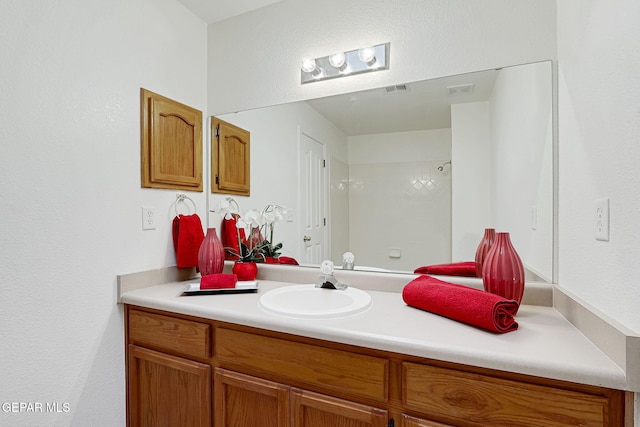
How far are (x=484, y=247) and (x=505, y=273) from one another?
0.29 meters

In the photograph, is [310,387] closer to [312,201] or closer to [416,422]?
[416,422]

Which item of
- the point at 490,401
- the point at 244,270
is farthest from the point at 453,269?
the point at 244,270

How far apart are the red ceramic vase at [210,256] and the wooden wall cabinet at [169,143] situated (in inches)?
14.1

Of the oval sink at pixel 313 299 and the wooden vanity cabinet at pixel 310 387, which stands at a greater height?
the oval sink at pixel 313 299

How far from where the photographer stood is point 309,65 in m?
1.67

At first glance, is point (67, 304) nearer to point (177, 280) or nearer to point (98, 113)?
point (177, 280)

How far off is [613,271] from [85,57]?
1.97 m

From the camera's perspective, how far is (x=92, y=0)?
137 cm

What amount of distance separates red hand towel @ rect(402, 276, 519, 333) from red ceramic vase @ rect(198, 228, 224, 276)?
949 millimetres

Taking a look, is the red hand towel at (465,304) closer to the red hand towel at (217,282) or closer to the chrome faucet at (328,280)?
the chrome faucet at (328,280)

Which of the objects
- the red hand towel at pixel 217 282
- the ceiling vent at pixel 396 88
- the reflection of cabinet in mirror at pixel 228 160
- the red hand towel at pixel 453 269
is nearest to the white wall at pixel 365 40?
the ceiling vent at pixel 396 88

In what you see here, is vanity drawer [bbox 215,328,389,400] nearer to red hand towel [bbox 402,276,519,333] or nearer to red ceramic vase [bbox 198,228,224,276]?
red hand towel [bbox 402,276,519,333]

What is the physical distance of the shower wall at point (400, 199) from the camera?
1491 mm

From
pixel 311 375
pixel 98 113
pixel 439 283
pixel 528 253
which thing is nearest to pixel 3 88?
pixel 98 113
